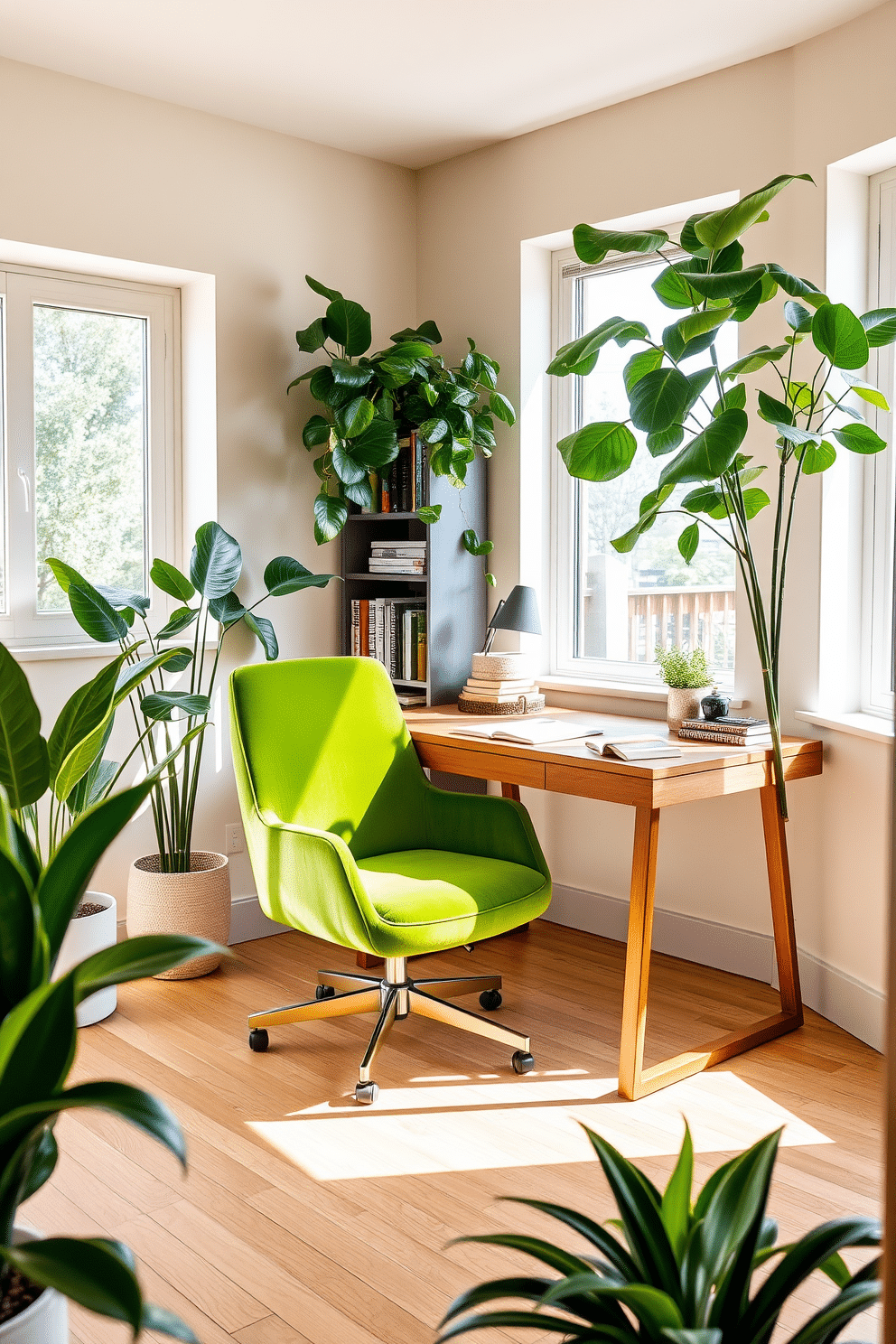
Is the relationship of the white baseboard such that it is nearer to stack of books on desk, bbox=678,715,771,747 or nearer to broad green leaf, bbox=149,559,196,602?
stack of books on desk, bbox=678,715,771,747

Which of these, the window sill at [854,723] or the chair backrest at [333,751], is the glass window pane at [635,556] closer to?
the window sill at [854,723]

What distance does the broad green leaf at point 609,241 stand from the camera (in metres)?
2.77

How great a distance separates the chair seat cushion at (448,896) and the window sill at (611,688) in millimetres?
869

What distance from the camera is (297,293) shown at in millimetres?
3998

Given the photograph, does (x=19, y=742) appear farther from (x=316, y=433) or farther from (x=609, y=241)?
(x=316, y=433)

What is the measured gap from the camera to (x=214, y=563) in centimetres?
354

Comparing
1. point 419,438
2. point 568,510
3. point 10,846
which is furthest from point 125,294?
point 10,846

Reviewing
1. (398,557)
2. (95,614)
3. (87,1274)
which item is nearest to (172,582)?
(95,614)

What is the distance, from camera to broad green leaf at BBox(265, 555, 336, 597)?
3691 mm

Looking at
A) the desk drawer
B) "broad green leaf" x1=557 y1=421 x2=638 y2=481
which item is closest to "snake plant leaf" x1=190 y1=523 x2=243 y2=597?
the desk drawer

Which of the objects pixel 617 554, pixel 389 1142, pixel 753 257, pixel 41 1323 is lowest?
pixel 389 1142

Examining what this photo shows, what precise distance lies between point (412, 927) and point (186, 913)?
3.44 feet

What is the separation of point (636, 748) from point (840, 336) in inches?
41.8

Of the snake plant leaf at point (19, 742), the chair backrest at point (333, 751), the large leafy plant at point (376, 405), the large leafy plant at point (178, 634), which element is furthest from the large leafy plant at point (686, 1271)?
the large leafy plant at point (376, 405)
